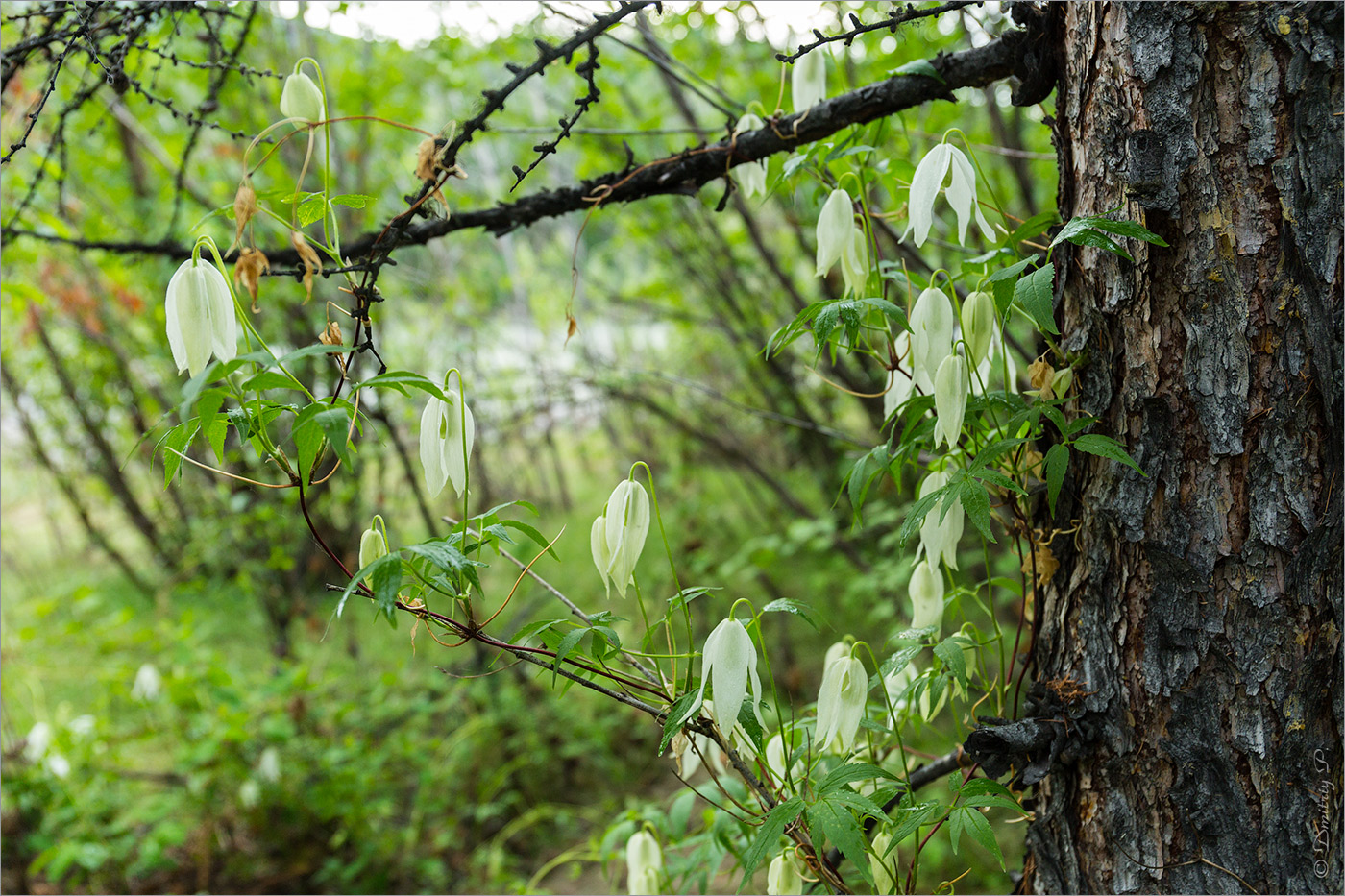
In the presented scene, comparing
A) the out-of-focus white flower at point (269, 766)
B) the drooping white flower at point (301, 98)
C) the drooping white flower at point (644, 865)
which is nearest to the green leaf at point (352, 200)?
the drooping white flower at point (301, 98)

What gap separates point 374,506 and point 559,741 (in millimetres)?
1283

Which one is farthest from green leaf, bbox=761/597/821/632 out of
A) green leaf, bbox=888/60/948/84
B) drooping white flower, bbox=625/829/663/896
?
green leaf, bbox=888/60/948/84

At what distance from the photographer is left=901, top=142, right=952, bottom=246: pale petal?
2.22ft

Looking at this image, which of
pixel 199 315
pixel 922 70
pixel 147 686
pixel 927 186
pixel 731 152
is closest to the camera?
pixel 199 315

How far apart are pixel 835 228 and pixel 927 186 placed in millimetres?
113

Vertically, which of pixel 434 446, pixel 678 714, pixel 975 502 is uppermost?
pixel 434 446

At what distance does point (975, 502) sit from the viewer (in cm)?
66

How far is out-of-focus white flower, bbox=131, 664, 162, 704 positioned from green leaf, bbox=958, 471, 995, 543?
7.00 ft

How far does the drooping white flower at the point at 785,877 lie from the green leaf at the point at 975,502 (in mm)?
393

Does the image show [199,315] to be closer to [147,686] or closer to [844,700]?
[844,700]

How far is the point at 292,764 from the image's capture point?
2.13 metres

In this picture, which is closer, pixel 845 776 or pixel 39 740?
pixel 845 776

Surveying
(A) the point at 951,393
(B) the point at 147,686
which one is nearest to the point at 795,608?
(A) the point at 951,393

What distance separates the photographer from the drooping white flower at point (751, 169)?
3.04 feet
